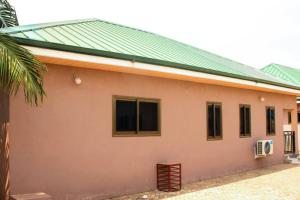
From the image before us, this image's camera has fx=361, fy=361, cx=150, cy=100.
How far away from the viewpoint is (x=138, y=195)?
29.1ft

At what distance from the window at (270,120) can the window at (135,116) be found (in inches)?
269

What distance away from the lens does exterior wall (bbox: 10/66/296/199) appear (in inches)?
285

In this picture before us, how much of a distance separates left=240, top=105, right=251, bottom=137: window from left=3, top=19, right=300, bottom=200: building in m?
0.59

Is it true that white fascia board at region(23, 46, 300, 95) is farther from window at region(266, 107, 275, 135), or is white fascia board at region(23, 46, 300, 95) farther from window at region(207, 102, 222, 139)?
window at region(266, 107, 275, 135)

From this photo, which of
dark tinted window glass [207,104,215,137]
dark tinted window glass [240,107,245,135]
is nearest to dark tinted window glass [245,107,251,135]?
dark tinted window glass [240,107,245,135]

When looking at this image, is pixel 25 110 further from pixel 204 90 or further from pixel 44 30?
pixel 204 90

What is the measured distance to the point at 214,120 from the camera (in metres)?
11.6

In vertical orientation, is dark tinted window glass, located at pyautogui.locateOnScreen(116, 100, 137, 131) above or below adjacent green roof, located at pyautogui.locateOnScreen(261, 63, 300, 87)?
below

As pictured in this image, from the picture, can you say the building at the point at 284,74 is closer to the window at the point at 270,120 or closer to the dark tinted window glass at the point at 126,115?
the window at the point at 270,120

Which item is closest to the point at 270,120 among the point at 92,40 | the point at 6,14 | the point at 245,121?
the point at 245,121

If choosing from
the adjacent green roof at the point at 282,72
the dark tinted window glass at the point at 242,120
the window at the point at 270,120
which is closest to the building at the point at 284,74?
the adjacent green roof at the point at 282,72

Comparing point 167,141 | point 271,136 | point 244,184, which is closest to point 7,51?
point 167,141

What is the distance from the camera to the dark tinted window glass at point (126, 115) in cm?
881

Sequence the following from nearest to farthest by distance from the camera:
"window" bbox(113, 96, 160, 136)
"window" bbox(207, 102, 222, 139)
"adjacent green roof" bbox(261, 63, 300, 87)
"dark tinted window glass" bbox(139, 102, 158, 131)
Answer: "window" bbox(113, 96, 160, 136) < "dark tinted window glass" bbox(139, 102, 158, 131) < "window" bbox(207, 102, 222, 139) < "adjacent green roof" bbox(261, 63, 300, 87)
